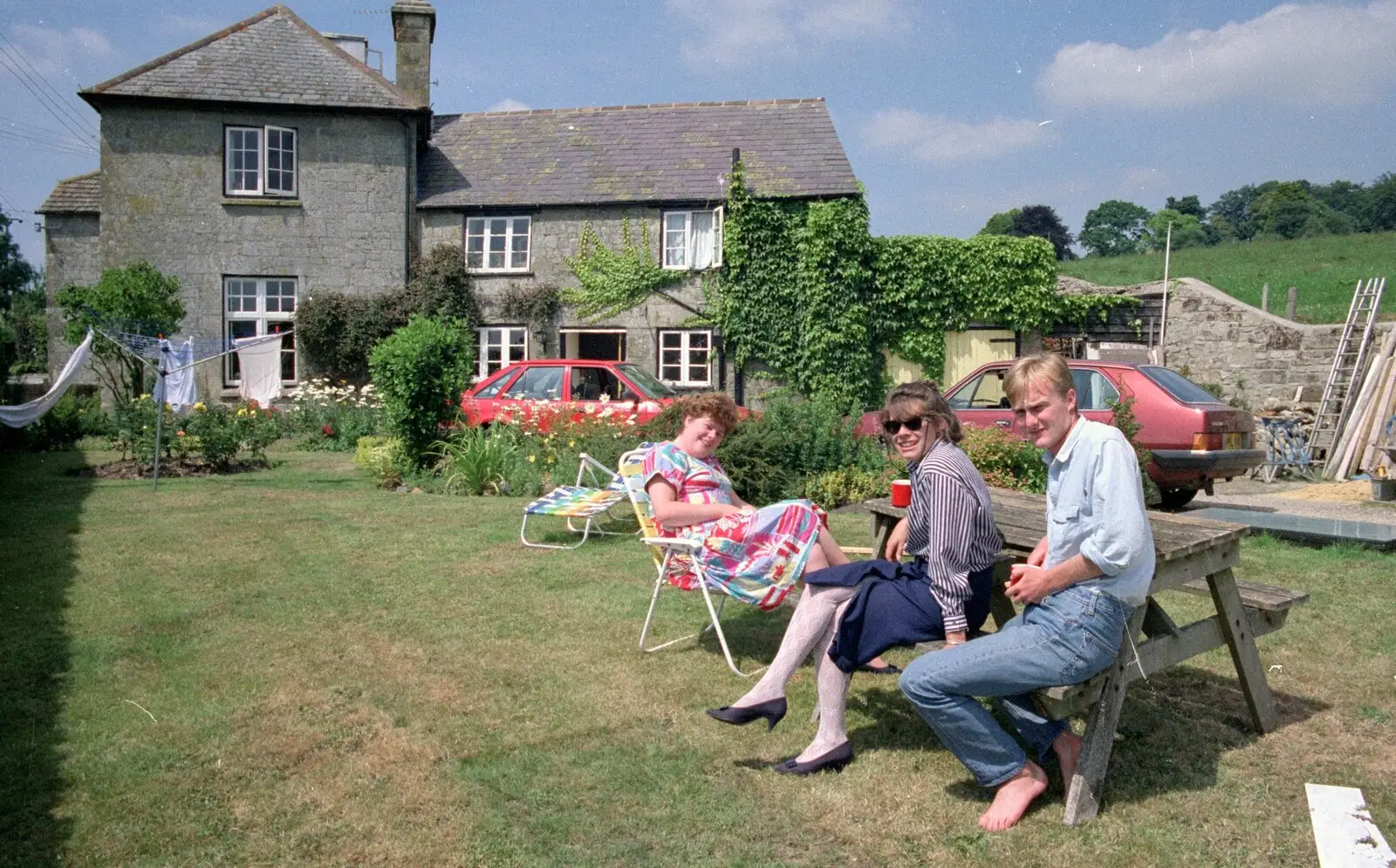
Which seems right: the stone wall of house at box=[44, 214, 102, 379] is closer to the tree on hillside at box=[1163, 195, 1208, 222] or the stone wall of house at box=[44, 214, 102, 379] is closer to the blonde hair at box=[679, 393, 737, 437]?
the blonde hair at box=[679, 393, 737, 437]

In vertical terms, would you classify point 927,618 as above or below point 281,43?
below

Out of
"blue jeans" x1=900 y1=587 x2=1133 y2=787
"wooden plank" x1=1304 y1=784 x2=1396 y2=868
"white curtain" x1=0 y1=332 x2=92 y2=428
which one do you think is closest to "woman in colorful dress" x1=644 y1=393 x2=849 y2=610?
"blue jeans" x1=900 y1=587 x2=1133 y2=787

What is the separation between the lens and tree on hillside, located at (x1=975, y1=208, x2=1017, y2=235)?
63000 millimetres

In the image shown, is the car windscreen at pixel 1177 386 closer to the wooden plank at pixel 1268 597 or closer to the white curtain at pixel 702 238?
the wooden plank at pixel 1268 597

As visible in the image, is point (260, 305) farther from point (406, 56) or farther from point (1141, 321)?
point (1141, 321)

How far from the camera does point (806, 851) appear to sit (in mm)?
3297

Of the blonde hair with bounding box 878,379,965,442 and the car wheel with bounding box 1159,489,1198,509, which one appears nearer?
the blonde hair with bounding box 878,379,965,442

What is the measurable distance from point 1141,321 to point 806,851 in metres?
17.8

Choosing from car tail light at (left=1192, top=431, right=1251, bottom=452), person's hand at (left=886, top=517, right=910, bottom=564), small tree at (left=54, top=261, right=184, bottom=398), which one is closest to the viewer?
person's hand at (left=886, top=517, right=910, bottom=564)

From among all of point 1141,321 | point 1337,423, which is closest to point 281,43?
point 1141,321

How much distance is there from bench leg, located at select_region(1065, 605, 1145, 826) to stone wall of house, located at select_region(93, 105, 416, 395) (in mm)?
19271

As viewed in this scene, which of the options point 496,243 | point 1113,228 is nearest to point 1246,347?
point 496,243

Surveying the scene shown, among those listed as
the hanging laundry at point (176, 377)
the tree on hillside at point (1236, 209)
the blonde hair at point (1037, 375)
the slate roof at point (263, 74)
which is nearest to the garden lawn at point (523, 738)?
the blonde hair at point (1037, 375)

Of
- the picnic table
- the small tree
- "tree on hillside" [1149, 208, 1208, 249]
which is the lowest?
the picnic table
